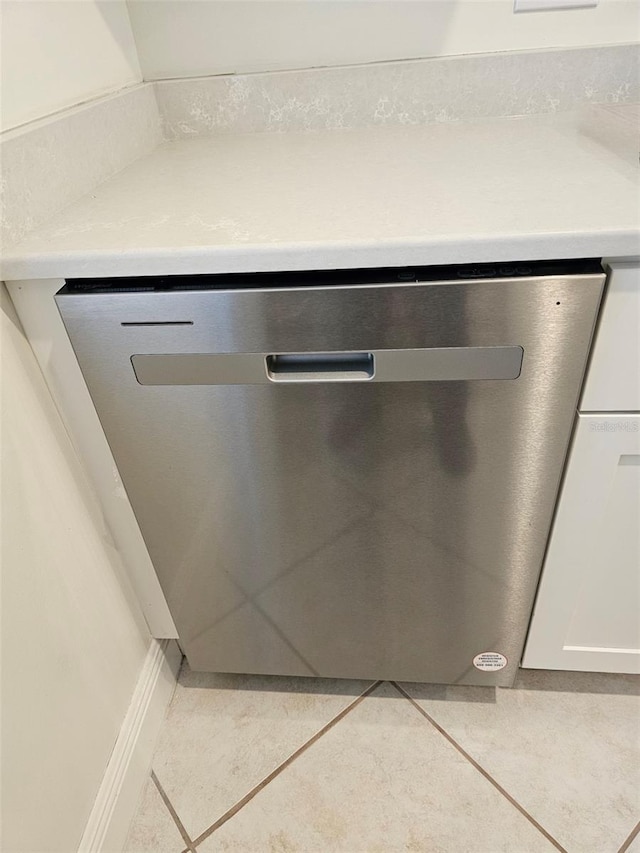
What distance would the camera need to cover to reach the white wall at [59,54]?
778 millimetres

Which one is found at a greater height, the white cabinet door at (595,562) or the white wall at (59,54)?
the white wall at (59,54)

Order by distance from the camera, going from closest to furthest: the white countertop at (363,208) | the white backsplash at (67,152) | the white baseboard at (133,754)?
the white countertop at (363,208) < the white backsplash at (67,152) < the white baseboard at (133,754)

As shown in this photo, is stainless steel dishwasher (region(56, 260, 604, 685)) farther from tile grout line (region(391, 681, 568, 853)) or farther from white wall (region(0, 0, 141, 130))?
white wall (region(0, 0, 141, 130))

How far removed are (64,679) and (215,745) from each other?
1.33 ft

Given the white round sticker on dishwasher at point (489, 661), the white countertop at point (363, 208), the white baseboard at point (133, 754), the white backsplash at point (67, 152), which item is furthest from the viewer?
the white round sticker on dishwasher at point (489, 661)

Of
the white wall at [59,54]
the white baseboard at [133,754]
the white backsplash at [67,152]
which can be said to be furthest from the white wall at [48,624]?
the white wall at [59,54]

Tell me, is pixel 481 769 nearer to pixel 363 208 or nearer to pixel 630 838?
pixel 630 838

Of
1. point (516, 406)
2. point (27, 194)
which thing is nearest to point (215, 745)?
point (516, 406)

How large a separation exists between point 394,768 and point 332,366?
0.77 meters

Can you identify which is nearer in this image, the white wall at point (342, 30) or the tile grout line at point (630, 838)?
the tile grout line at point (630, 838)

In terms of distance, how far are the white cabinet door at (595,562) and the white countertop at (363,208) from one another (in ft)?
0.86

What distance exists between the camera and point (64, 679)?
83cm

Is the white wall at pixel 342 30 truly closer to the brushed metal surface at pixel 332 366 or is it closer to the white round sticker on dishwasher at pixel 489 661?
the brushed metal surface at pixel 332 366

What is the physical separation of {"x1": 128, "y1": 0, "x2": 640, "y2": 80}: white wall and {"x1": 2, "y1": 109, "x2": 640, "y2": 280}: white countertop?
0.56 ft
